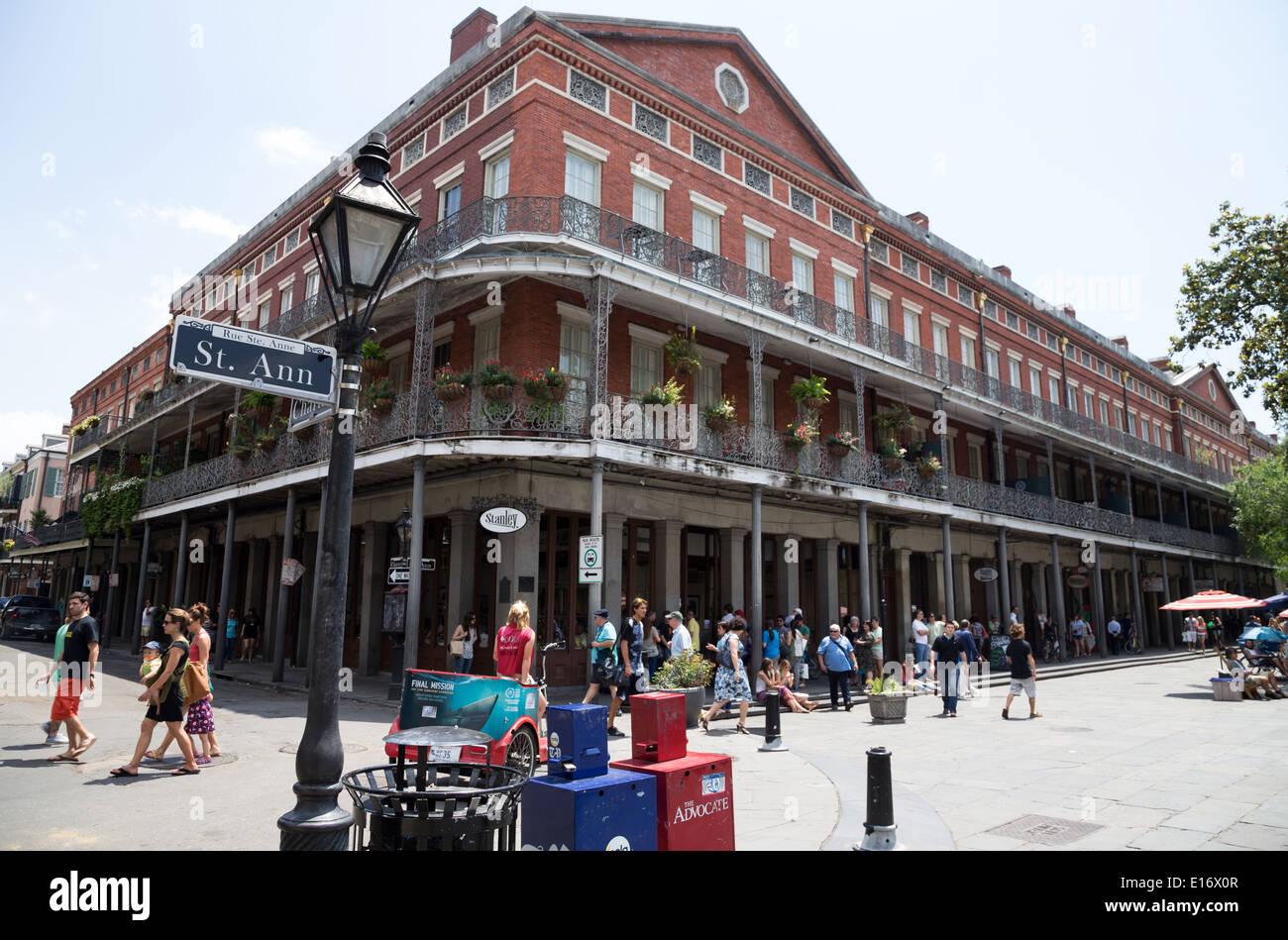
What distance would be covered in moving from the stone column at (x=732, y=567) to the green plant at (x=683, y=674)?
23.4 ft

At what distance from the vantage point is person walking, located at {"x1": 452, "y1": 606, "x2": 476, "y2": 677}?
14117mm

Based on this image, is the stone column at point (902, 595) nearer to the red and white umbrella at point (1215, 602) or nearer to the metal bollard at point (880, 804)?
the red and white umbrella at point (1215, 602)

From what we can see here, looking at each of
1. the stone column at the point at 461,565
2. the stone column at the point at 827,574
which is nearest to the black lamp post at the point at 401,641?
the stone column at the point at 461,565

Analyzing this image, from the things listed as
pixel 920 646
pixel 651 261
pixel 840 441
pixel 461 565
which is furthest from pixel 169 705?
pixel 920 646

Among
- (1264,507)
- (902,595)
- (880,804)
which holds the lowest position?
(880,804)

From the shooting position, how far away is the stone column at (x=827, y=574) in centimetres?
2166

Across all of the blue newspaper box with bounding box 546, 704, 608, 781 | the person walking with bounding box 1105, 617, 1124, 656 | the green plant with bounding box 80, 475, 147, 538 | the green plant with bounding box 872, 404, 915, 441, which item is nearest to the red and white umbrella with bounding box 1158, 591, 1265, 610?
the green plant with bounding box 872, 404, 915, 441

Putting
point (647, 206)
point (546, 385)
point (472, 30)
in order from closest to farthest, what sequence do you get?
1. point (546, 385)
2. point (647, 206)
3. point (472, 30)

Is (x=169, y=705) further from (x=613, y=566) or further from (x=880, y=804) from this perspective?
(x=613, y=566)

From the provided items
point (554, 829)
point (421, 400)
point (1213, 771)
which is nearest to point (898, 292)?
point (421, 400)

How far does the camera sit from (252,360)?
4.68 m

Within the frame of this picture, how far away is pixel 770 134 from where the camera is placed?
22.7 meters

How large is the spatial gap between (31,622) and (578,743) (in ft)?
114
